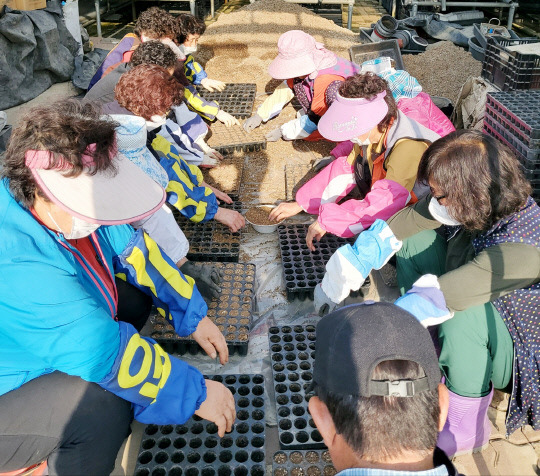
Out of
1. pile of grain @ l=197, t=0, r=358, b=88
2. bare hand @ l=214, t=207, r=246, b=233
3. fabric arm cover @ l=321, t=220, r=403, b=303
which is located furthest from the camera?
pile of grain @ l=197, t=0, r=358, b=88

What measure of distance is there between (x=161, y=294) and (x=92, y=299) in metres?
0.46

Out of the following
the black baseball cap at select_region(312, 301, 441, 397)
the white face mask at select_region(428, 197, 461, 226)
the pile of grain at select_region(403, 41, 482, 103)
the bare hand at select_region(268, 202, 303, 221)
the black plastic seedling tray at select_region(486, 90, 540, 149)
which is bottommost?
the bare hand at select_region(268, 202, 303, 221)

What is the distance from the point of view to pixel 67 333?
122cm

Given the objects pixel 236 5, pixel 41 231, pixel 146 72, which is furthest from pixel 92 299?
pixel 236 5

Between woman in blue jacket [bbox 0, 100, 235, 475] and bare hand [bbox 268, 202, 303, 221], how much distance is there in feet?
4.32

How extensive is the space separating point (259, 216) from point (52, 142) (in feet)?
5.48

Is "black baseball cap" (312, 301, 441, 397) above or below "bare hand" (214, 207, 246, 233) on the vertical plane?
above

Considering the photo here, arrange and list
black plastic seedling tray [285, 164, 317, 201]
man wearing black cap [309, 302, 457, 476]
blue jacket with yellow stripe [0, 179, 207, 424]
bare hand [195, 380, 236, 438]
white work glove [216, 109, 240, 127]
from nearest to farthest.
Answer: man wearing black cap [309, 302, 457, 476] → blue jacket with yellow stripe [0, 179, 207, 424] → bare hand [195, 380, 236, 438] → black plastic seedling tray [285, 164, 317, 201] → white work glove [216, 109, 240, 127]

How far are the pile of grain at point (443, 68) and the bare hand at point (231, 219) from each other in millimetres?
2422

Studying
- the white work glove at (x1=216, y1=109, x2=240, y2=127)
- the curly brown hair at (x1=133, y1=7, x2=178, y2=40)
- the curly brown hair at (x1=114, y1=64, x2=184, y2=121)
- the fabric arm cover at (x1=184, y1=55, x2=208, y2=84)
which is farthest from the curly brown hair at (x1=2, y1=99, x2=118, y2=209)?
the fabric arm cover at (x1=184, y1=55, x2=208, y2=84)

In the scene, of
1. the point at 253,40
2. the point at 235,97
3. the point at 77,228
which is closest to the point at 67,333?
the point at 77,228

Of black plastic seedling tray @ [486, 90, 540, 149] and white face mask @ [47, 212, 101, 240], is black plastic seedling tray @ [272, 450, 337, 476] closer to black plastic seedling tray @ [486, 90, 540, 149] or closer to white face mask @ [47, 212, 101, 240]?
white face mask @ [47, 212, 101, 240]

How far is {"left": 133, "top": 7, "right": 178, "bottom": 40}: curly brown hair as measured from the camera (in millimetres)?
3463

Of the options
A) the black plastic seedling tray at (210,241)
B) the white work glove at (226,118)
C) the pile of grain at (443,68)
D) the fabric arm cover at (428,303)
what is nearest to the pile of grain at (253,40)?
the pile of grain at (443,68)
